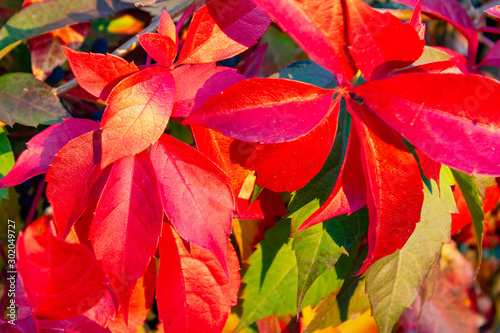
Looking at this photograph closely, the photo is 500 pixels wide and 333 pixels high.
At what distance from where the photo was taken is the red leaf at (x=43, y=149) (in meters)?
0.39

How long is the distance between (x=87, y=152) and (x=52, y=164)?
0.03 metres

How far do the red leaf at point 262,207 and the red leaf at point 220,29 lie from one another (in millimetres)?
168

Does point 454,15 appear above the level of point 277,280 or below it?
above

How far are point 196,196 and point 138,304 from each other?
0.21 m

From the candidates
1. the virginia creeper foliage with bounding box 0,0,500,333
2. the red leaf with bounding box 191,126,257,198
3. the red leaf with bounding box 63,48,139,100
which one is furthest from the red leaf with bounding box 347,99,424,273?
the red leaf with bounding box 63,48,139,100

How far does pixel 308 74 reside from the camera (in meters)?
0.53

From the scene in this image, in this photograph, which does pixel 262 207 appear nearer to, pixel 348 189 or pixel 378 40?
pixel 348 189

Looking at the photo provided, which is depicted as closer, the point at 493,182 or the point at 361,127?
the point at 361,127

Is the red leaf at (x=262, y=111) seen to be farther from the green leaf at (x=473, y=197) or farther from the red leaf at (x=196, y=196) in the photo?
the green leaf at (x=473, y=197)

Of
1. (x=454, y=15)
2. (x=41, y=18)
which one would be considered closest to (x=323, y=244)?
(x=454, y=15)

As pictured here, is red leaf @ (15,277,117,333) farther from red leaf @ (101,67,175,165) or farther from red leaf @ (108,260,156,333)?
red leaf @ (101,67,175,165)

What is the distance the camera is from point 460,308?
1230 millimetres

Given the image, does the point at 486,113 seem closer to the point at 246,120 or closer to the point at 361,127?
the point at 361,127

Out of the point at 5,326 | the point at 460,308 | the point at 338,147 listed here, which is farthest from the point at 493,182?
the point at 460,308
